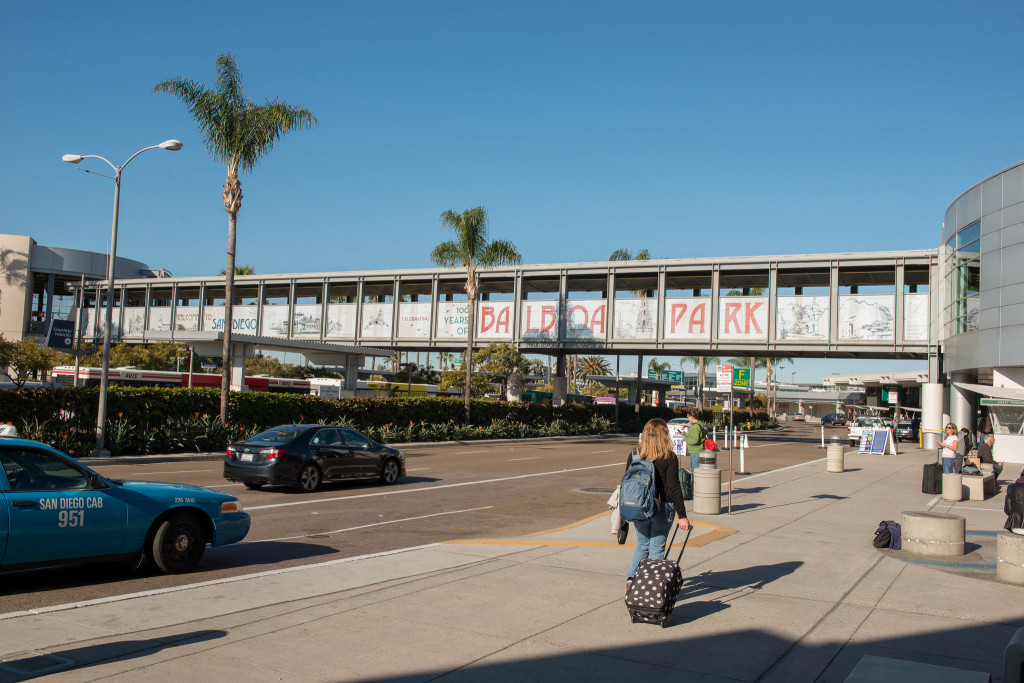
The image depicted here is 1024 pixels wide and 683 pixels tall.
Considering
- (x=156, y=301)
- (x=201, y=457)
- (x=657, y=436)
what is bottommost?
(x=201, y=457)

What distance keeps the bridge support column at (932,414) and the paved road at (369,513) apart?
17797mm

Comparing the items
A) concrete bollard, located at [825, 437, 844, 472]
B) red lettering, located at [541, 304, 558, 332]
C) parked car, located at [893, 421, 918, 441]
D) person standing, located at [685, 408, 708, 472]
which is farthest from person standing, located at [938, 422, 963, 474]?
parked car, located at [893, 421, 918, 441]

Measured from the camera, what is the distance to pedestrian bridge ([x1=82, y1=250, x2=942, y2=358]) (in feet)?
134

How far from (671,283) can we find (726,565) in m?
43.1

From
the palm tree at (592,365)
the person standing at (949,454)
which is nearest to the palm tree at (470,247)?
the person standing at (949,454)

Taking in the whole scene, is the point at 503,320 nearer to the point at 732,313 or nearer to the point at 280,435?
the point at 732,313

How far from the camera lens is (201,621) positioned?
269 inches

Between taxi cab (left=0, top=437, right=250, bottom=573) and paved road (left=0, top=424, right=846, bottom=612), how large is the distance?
1.15ft

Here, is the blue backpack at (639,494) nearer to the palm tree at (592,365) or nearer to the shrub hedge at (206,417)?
the shrub hedge at (206,417)

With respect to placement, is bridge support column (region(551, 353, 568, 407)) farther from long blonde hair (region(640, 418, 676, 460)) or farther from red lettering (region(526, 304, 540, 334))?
long blonde hair (region(640, 418, 676, 460))

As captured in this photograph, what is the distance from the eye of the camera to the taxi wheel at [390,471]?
60.6 feet

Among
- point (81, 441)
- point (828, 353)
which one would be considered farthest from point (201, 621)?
point (828, 353)

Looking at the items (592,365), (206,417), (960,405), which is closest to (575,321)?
(960,405)

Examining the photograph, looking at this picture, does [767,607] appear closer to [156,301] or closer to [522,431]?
[522,431]
